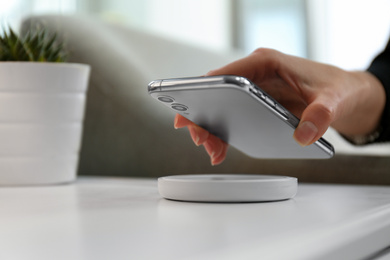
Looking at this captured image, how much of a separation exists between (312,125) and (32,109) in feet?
1.47

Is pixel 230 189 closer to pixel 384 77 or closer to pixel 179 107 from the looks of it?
pixel 179 107

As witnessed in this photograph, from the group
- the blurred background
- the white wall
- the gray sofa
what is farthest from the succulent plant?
the white wall

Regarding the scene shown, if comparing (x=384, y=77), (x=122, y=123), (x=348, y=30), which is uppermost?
(x=384, y=77)

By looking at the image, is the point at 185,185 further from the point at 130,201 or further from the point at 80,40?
the point at 80,40

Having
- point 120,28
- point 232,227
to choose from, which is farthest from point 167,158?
point 232,227

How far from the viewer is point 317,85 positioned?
0.56 metres

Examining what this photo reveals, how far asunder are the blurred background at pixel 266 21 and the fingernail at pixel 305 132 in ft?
9.48

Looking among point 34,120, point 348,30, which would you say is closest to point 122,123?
point 34,120

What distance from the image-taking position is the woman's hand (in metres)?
0.48

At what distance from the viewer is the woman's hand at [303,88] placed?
1.56 ft

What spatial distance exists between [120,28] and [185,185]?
749mm

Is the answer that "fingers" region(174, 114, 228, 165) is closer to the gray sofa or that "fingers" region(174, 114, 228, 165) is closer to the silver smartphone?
the silver smartphone

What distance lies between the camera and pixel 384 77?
2.58 ft

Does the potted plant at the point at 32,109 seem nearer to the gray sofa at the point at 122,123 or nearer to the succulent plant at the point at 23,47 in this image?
the succulent plant at the point at 23,47
